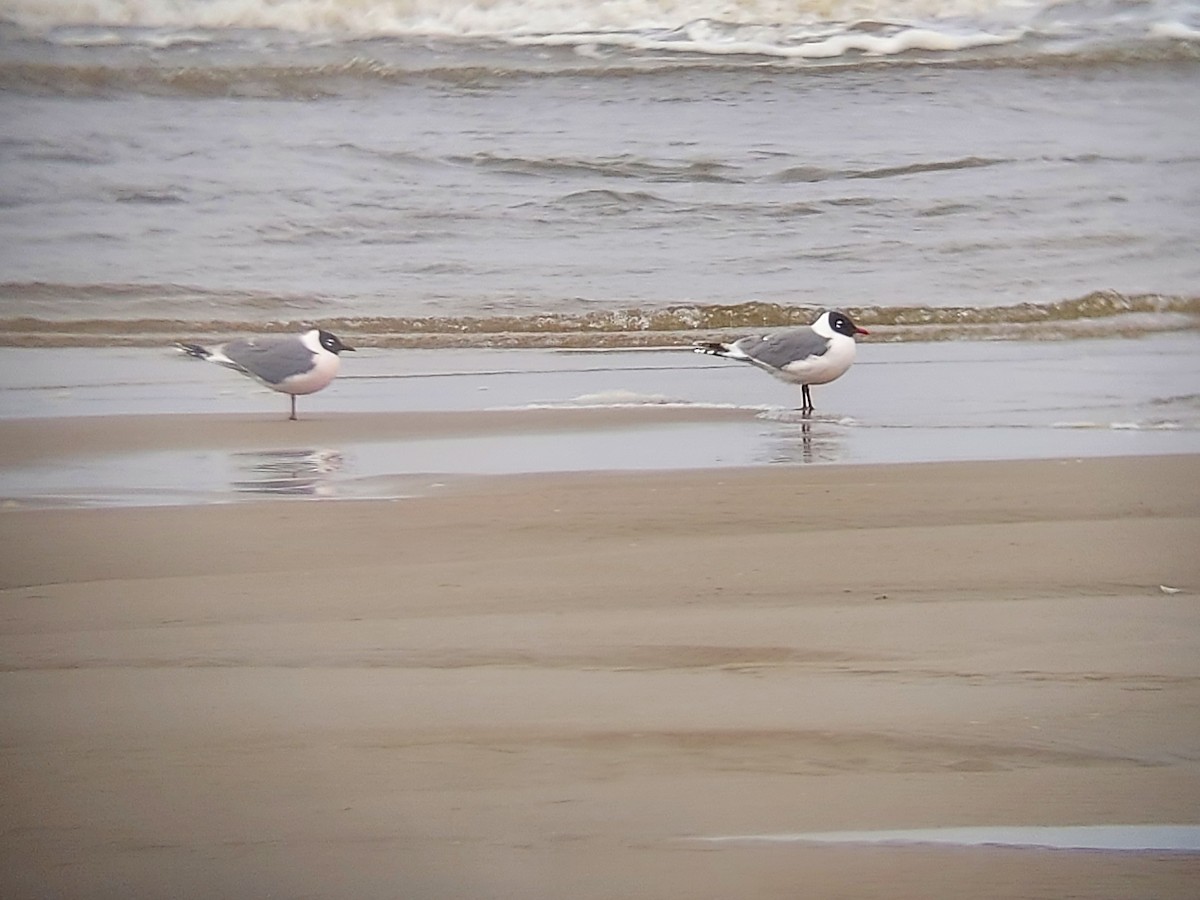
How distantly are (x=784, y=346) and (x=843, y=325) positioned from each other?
117 millimetres

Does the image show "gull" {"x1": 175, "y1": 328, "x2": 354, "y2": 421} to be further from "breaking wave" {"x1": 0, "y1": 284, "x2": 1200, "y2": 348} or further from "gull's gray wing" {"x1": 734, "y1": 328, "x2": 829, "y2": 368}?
"gull's gray wing" {"x1": 734, "y1": 328, "x2": 829, "y2": 368}

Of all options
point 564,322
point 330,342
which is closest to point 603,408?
point 564,322

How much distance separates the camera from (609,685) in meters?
2.19

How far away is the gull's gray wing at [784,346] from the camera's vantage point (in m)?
2.36

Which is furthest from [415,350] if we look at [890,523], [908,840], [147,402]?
[908,840]

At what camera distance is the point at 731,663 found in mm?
2213

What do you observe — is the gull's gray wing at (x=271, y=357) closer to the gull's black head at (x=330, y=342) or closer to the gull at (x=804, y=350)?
the gull's black head at (x=330, y=342)

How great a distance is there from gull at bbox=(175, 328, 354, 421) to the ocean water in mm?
26

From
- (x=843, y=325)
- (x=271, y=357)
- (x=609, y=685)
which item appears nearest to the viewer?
(x=609, y=685)

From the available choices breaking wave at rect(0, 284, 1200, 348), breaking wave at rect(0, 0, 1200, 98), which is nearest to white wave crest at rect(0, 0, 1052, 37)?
breaking wave at rect(0, 0, 1200, 98)

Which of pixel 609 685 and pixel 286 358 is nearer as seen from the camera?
pixel 609 685

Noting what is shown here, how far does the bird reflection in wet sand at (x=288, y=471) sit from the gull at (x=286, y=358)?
66mm

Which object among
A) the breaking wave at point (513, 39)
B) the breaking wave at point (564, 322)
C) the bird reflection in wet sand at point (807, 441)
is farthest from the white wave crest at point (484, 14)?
the bird reflection in wet sand at point (807, 441)

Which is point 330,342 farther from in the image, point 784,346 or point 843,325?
point 843,325
